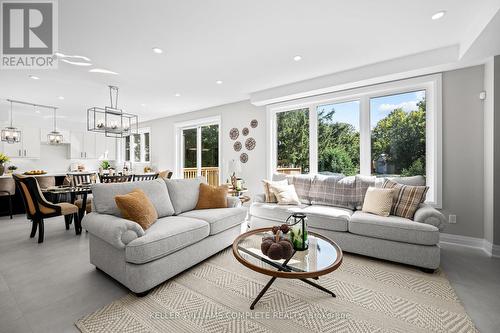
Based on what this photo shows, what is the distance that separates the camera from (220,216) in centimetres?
276

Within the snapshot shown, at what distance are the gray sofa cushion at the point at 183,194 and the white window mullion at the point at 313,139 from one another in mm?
2261

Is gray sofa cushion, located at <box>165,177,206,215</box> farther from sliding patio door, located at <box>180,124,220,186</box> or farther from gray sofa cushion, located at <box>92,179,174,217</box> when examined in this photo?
sliding patio door, located at <box>180,124,220,186</box>

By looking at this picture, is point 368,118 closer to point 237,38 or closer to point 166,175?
point 237,38

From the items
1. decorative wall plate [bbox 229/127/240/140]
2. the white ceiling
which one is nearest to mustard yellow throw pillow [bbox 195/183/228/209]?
the white ceiling

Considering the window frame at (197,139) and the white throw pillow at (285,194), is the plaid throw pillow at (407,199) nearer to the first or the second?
the white throw pillow at (285,194)

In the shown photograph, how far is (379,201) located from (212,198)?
2261mm

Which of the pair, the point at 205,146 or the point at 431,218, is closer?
the point at 431,218

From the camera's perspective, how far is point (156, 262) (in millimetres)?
1960

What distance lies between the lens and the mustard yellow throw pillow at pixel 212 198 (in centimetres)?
315

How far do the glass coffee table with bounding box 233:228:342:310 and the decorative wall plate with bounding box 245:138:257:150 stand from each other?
300 cm

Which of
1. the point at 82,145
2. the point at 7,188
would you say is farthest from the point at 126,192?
the point at 82,145

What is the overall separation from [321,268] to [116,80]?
4325 millimetres

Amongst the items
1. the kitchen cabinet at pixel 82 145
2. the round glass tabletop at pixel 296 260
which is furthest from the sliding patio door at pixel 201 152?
the round glass tabletop at pixel 296 260

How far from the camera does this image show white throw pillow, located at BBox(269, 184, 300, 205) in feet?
11.7
